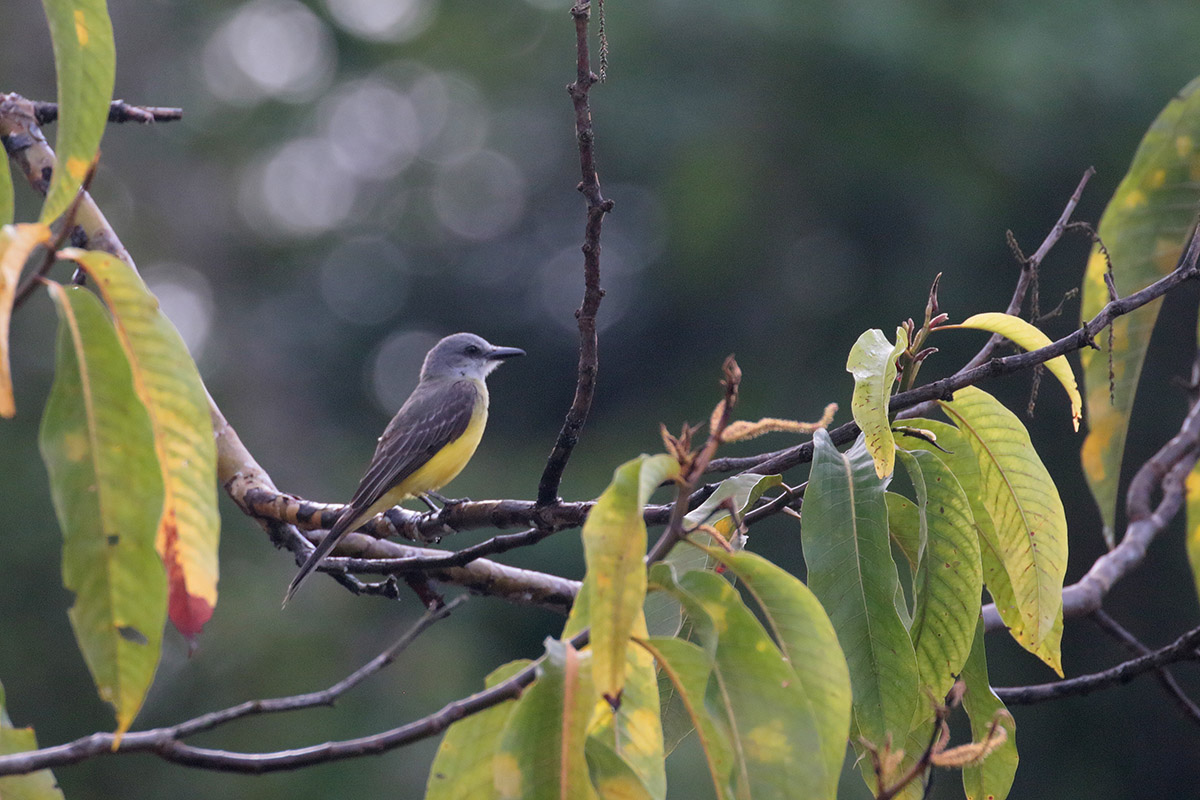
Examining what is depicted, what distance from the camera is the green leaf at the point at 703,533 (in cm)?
223

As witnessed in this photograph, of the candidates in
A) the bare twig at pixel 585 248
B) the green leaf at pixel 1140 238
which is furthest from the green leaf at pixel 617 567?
the green leaf at pixel 1140 238

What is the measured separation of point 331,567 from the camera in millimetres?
3711

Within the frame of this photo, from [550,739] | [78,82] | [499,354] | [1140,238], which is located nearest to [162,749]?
[550,739]

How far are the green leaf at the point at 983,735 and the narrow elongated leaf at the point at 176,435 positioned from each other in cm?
149

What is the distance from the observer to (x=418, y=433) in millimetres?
6812

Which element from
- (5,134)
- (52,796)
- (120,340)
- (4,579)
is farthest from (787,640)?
(4,579)

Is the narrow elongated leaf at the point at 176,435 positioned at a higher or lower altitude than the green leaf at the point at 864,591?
higher

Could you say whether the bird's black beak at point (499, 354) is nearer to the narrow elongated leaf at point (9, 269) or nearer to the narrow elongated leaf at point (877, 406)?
the narrow elongated leaf at point (877, 406)

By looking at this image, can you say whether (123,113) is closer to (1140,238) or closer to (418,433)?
(418,433)

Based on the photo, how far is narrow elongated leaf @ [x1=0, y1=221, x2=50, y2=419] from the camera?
4.98ft

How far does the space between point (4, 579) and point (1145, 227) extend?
10.8m

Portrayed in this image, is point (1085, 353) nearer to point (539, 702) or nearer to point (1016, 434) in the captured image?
point (1016, 434)

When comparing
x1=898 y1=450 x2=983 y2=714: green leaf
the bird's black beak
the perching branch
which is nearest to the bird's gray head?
the bird's black beak

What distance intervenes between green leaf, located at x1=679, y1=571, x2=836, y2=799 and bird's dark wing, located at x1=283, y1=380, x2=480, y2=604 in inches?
151
